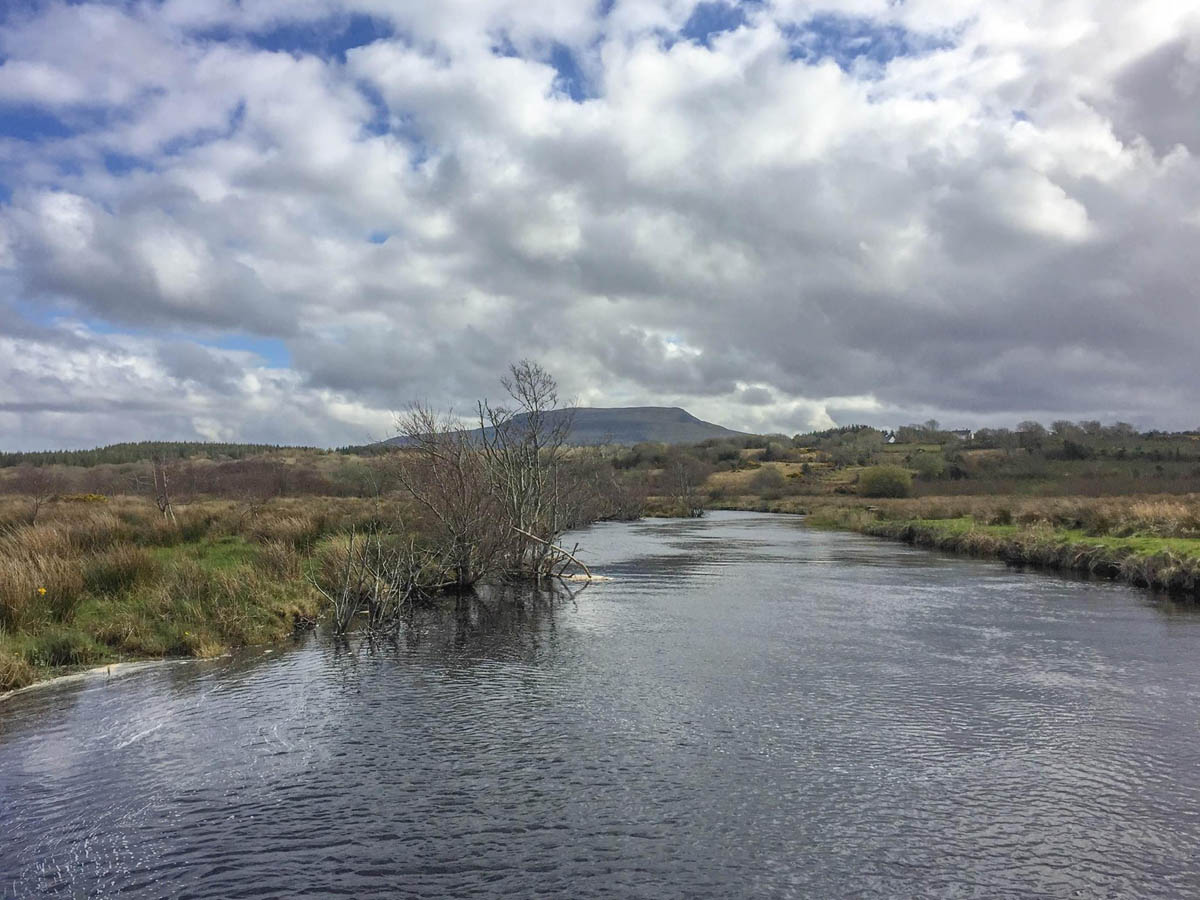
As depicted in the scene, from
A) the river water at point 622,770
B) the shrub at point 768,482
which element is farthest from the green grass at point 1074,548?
the shrub at point 768,482

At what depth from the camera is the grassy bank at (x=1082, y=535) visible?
85.0 feet

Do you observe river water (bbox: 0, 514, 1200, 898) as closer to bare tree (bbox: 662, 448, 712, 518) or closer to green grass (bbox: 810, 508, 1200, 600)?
green grass (bbox: 810, 508, 1200, 600)

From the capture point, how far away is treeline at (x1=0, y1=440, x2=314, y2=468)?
10531cm

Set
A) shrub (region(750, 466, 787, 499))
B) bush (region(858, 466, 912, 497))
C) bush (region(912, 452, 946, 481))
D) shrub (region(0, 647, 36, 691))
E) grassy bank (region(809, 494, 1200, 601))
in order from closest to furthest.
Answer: shrub (region(0, 647, 36, 691)), grassy bank (region(809, 494, 1200, 601)), bush (region(858, 466, 912, 497)), bush (region(912, 452, 946, 481)), shrub (region(750, 466, 787, 499))

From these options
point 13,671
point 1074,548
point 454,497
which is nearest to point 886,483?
point 1074,548

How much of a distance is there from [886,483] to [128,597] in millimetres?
77152

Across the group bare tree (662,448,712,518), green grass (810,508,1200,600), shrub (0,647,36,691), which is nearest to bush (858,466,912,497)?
bare tree (662,448,712,518)

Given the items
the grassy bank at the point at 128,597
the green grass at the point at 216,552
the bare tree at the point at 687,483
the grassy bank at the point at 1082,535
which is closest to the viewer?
the grassy bank at the point at 128,597

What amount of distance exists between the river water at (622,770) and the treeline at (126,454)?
299 feet

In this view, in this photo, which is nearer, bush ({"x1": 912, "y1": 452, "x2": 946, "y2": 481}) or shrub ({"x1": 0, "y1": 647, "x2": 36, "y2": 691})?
shrub ({"x1": 0, "y1": 647, "x2": 36, "y2": 691})

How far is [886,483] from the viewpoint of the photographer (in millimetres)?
83312

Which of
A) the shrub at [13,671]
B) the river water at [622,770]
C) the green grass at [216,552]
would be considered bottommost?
the river water at [622,770]

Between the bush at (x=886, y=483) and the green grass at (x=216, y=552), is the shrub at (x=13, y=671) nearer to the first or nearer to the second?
the green grass at (x=216, y=552)

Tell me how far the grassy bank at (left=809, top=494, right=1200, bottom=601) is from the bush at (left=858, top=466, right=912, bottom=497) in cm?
2841
